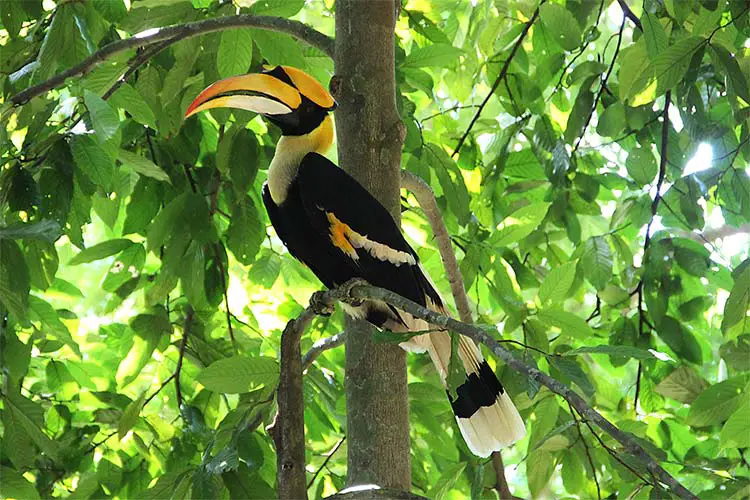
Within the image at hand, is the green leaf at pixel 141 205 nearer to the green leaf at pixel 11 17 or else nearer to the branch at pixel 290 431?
the green leaf at pixel 11 17

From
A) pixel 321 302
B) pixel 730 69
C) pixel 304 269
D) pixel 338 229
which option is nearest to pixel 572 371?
pixel 321 302

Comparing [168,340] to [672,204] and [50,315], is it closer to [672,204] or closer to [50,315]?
[50,315]

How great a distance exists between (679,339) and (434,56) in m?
1.17

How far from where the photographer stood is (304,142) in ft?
8.23

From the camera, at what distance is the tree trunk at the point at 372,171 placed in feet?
6.80

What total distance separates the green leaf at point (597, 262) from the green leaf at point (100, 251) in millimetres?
1440

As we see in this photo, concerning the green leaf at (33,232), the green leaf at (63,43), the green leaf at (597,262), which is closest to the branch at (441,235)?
the green leaf at (597,262)

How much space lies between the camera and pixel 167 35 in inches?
84.9

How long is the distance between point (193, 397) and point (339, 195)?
126cm

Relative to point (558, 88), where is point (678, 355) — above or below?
below

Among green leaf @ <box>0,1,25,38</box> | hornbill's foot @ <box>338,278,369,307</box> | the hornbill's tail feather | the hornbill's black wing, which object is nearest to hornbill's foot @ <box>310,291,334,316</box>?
hornbill's foot @ <box>338,278,369,307</box>

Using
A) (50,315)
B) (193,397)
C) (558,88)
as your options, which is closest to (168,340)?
(193,397)

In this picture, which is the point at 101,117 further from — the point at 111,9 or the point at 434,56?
the point at 434,56

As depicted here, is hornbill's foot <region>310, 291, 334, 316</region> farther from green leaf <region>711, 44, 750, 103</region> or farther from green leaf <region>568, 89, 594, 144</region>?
green leaf <region>568, 89, 594, 144</region>
